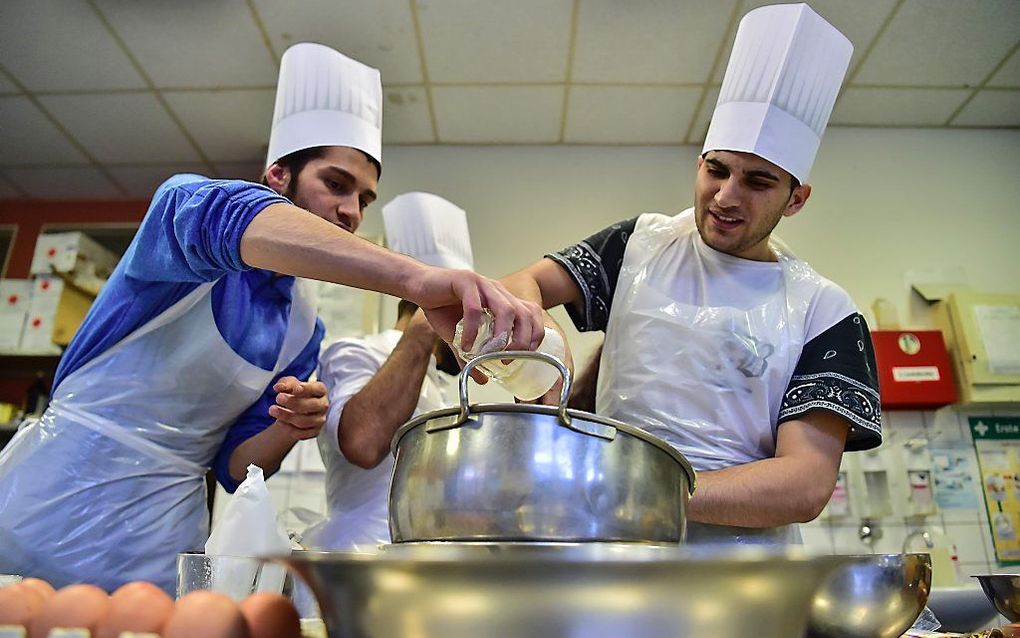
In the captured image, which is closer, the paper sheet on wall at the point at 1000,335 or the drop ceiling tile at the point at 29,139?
the paper sheet on wall at the point at 1000,335

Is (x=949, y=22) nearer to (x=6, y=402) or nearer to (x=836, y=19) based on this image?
(x=836, y=19)

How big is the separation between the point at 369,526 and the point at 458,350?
25.6 inches

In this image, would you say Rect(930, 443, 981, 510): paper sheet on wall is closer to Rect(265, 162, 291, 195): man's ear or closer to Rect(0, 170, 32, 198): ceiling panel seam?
Rect(265, 162, 291, 195): man's ear

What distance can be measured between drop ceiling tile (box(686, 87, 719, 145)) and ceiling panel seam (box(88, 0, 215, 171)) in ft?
6.80

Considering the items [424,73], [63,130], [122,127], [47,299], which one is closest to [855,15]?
[424,73]

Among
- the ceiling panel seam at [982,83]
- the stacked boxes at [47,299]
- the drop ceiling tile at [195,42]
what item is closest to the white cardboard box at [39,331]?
the stacked boxes at [47,299]

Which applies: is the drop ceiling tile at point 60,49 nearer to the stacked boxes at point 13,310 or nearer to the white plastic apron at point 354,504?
the stacked boxes at point 13,310

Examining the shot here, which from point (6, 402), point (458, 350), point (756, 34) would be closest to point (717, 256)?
point (756, 34)

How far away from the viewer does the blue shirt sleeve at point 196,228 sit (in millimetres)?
846

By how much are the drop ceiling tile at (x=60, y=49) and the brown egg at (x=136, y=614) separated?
2474 millimetres

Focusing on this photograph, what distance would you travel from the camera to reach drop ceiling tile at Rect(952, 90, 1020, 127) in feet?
9.04

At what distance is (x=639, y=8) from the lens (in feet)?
7.49

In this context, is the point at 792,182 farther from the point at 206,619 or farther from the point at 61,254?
the point at 61,254

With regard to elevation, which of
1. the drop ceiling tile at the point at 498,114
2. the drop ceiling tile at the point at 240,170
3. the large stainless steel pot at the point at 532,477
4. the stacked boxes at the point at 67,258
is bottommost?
the large stainless steel pot at the point at 532,477
